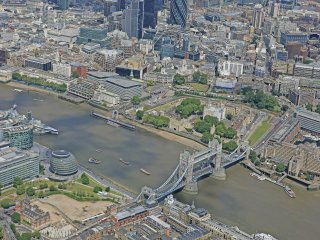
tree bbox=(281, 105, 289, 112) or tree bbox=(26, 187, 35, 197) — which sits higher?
tree bbox=(26, 187, 35, 197)

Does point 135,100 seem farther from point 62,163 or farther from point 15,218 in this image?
point 15,218

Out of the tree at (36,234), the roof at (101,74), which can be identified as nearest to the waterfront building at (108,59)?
the roof at (101,74)

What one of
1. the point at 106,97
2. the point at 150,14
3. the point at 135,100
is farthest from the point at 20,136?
the point at 150,14

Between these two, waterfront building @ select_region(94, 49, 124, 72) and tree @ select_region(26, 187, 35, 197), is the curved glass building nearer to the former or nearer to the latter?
tree @ select_region(26, 187, 35, 197)

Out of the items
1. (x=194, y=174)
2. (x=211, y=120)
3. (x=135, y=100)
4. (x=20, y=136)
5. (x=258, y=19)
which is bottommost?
(x=194, y=174)

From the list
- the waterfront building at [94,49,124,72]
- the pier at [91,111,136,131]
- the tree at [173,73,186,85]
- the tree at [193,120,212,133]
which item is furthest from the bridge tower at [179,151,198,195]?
the waterfront building at [94,49,124,72]

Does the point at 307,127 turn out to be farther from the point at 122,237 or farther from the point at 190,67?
the point at 122,237

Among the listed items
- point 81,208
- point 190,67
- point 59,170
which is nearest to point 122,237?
point 81,208
